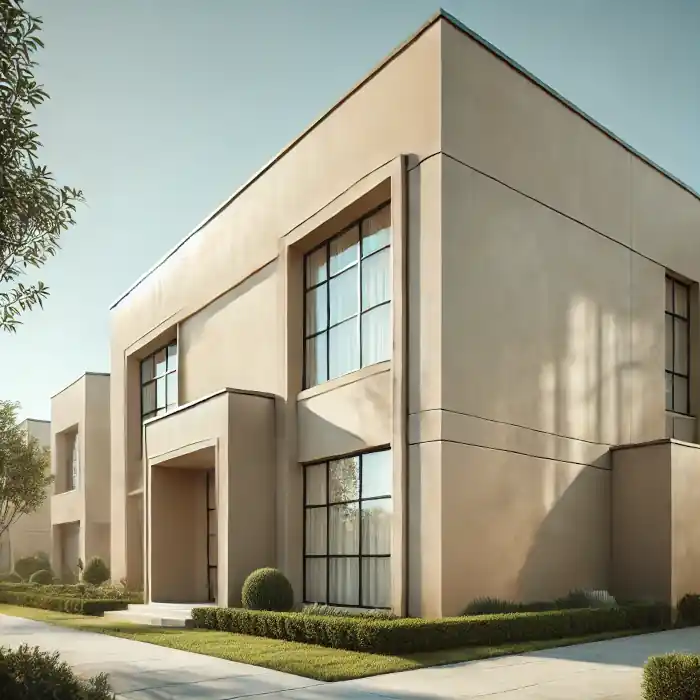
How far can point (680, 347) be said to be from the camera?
21.5 metres

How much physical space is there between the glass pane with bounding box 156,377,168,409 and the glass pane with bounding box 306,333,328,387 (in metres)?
9.43

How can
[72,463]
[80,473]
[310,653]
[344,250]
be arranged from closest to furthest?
[310,653]
[344,250]
[80,473]
[72,463]

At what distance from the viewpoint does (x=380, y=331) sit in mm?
16734

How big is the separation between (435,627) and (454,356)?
4.43m

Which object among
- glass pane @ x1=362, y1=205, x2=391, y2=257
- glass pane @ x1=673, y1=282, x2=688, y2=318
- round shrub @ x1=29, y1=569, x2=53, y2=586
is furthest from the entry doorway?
round shrub @ x1=29, y1=569, x2=53, y2=586

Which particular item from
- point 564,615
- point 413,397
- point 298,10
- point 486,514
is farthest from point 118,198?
point 564,615

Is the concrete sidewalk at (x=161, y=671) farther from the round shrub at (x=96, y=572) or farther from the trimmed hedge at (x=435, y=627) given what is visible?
the round shrub at (x=96, y=572)

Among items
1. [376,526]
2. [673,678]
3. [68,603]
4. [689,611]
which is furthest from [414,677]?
[68,603]

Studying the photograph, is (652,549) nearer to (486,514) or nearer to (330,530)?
(486,514)

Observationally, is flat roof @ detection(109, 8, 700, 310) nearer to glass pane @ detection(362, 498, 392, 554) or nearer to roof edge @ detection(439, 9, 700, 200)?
roof edge @ detection(439, 9, 700, 200)

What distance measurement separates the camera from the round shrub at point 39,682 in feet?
25.0

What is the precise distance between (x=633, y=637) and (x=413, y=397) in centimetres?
508

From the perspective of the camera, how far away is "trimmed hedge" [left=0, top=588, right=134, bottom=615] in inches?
859

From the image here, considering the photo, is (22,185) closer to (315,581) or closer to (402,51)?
(402,51)
